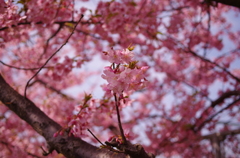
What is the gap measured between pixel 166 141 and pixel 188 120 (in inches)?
33.8

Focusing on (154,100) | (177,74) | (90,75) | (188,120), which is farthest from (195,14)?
(90,75)

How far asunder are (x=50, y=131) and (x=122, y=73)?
3.69 ft

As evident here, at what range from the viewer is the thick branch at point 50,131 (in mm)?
1806

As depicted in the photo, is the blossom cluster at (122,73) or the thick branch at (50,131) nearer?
the blossom cluster at (122,73)

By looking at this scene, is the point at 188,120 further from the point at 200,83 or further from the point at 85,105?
the point at 85,105

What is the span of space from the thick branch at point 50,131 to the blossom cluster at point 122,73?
2.06 ft

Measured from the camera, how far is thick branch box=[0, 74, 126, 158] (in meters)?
1.81

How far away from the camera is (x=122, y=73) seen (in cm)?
127

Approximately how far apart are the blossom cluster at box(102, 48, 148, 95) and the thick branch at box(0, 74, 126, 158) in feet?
2.06

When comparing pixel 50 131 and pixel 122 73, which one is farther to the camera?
pixel 50 131

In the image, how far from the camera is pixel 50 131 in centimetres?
198

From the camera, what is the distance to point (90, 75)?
1127 cm

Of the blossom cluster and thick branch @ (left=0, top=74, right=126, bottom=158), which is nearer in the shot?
the blossom cluster

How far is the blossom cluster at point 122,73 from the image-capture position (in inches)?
51.1
